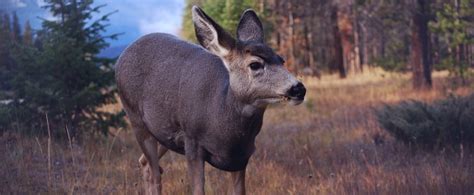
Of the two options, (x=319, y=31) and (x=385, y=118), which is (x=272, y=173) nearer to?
(x=385, y=118)

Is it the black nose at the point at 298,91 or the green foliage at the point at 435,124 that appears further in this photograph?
the green foliage at the point at 435,124

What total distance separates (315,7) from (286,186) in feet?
54.4

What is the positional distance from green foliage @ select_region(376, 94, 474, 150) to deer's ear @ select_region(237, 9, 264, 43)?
4.03m

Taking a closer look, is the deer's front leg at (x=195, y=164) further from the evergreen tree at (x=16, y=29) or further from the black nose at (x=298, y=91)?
the evergreen tree at (x=16, y=29)

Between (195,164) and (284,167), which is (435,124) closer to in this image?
(284,167)

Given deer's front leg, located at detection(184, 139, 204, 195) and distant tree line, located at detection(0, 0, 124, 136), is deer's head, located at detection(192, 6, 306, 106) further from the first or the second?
distant tree line, located at detection(0, 0, 124, 136)

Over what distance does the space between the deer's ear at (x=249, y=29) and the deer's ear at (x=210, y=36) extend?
0.32 meters

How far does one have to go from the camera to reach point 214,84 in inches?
193

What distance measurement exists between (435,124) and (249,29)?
4.64m

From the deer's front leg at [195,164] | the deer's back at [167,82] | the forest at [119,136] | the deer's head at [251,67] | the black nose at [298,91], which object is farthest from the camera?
the forest at [119,136]

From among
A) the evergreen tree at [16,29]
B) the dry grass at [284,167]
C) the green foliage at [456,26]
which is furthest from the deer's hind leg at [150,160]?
the green foliage at [456,26]

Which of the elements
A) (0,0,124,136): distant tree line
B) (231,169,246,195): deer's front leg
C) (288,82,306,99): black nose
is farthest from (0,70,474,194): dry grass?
(288,82,306,99): black nose

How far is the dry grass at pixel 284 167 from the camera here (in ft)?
20.7

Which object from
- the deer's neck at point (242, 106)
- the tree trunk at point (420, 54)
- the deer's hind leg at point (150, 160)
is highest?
the deer's neck at point (242, 106)
